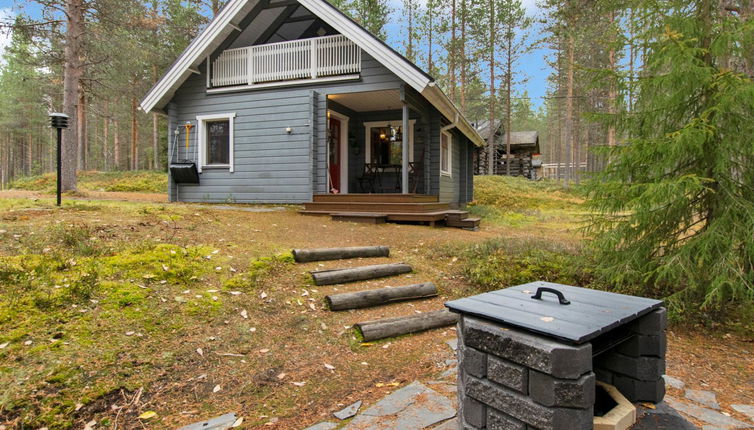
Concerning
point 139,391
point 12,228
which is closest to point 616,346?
point 139,391

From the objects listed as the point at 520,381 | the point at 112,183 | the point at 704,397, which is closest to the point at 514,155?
the point at 112,183

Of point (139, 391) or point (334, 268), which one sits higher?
point (334, 268)

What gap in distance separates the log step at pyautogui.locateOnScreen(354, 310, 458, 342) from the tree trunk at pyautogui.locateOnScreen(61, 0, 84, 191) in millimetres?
11469

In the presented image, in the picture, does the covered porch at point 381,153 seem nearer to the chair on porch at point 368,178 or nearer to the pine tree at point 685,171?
the chair on porch at point 368,178

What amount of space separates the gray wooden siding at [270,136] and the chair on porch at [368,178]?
2.57 meters

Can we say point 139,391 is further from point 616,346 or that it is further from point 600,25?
point 600,25

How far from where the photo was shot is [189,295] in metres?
3.28

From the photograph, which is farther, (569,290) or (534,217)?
(534,217)

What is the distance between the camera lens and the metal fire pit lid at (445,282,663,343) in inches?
56.3

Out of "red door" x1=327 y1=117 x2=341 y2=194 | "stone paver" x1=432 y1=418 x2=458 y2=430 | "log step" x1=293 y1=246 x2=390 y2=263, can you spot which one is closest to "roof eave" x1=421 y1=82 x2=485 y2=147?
"red door" x1=327 y1=117 x2=341 y2=194

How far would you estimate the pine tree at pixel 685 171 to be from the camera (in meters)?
3.19

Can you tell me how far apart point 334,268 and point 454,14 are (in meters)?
21.6

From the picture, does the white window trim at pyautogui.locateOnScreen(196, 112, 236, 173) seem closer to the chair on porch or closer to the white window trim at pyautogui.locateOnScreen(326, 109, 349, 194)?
the white window trim at pyautogui.locateOnScreen(326, 109, 349, 194)

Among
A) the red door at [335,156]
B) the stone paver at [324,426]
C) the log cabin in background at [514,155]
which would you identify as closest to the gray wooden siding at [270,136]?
the red door at [335,156]
